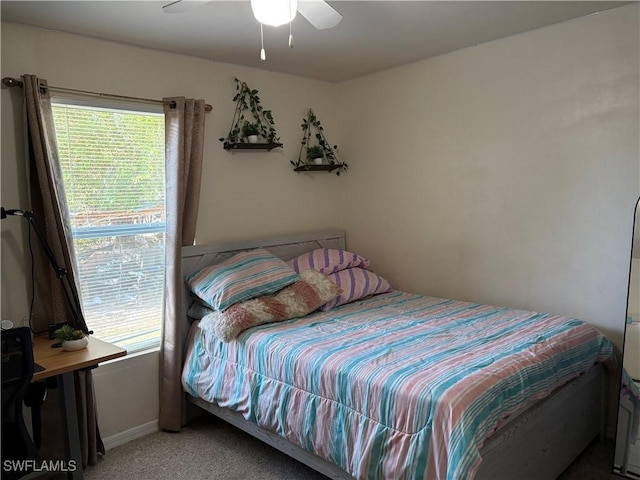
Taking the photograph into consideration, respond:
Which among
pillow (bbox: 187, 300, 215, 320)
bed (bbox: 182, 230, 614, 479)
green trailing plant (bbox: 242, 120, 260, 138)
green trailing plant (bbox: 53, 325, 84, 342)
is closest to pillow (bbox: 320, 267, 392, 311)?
bed (bbox: 182, 230, 614, 479)

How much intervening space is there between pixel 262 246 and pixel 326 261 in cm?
48

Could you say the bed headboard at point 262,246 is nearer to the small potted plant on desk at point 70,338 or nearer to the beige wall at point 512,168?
the beige wall at point 512,168

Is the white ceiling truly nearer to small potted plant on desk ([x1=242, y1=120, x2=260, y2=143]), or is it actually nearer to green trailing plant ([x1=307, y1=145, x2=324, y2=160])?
small potted plant on desk ([x1=242, y1=120, x2=260, y2=143])

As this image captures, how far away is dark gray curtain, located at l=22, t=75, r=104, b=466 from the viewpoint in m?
2.46

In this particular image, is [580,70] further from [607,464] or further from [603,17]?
[607,464]

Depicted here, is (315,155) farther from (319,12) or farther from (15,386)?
(15,386)

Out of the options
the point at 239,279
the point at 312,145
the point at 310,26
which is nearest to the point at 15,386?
Answer: the point at 239,279

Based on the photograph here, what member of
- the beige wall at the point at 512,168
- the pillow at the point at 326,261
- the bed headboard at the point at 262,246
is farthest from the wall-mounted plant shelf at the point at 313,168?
the pillow at the point at 326,261

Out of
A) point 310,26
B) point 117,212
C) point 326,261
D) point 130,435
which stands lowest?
point 130,435

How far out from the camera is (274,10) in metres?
1.86

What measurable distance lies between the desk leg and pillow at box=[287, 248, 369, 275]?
1.61 metres

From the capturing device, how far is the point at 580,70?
8.98 feet

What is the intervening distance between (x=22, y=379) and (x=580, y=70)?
321 centimetres

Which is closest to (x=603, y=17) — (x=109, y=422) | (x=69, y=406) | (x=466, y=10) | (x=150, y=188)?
(x=466, y=10)
